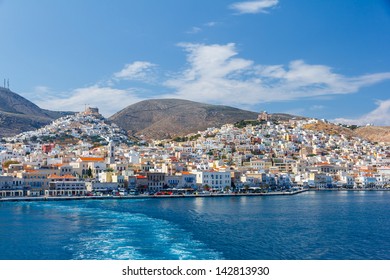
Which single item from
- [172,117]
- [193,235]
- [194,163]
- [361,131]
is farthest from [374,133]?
[193,235]

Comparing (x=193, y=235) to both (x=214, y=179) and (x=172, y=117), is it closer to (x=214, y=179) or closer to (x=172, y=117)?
(x=214, y=179)

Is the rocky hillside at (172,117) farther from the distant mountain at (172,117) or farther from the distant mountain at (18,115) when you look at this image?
the distant mountain at (18,115)

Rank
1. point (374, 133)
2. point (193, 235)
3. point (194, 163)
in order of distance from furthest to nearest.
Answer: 1. point (374, 133)
2. point (194, 163)
3. point (193, 235)

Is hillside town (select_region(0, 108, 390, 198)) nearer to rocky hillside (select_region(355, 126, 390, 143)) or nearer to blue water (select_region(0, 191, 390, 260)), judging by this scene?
rocky hillside (select_region(355, 126, 390, 143))

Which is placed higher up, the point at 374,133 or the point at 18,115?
the point at 18,115

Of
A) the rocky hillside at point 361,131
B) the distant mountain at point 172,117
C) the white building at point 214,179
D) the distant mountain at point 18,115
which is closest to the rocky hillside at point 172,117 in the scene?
the distant mountain at point 172,117

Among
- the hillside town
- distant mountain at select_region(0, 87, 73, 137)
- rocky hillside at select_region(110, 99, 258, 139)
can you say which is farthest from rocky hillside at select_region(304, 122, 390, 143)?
distant mountain at select_region(0, 87, 73, 137)

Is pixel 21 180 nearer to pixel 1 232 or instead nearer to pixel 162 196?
pixel 162 196

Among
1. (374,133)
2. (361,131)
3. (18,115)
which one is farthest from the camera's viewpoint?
(18,115)

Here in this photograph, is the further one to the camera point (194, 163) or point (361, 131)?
point (361, 131)
